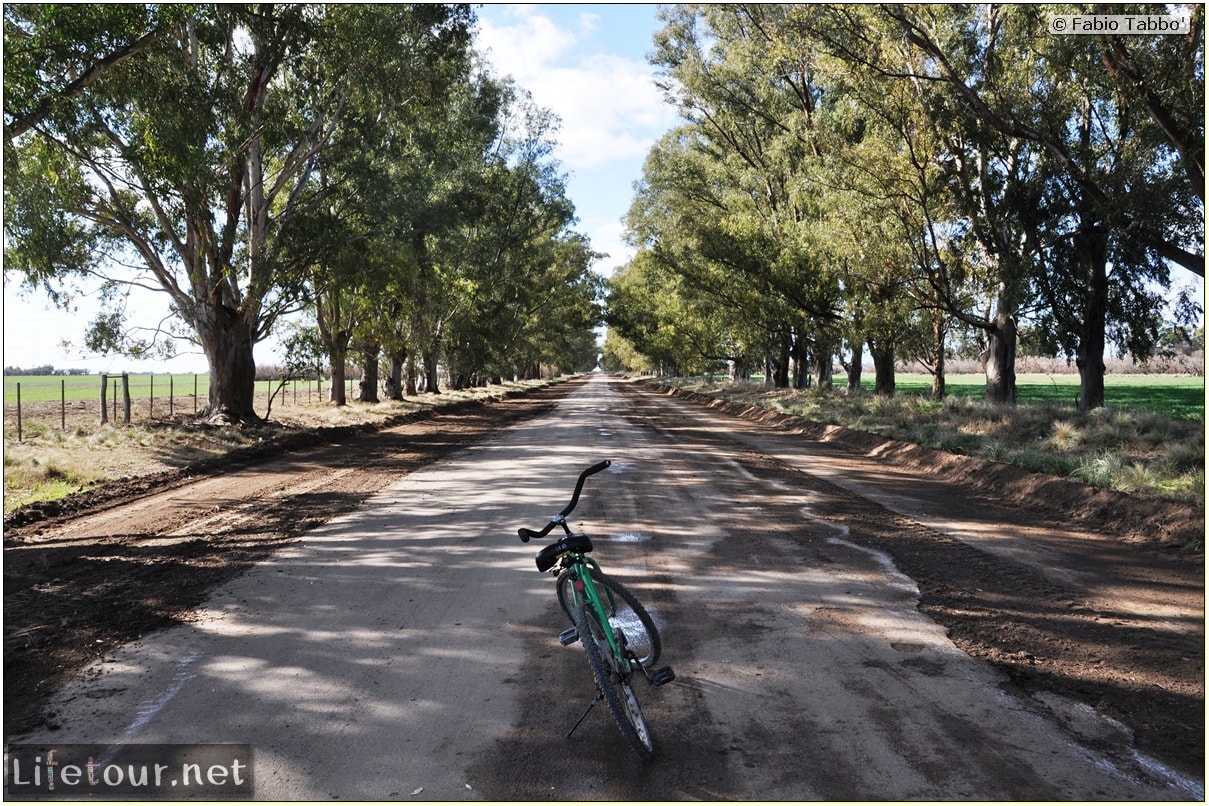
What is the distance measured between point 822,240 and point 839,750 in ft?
69.2

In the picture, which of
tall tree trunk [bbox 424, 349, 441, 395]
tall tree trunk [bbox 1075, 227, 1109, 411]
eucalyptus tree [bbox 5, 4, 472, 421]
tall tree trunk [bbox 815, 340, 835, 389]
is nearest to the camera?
eucalyptus tree [bbox 5, 4, 472, 421]

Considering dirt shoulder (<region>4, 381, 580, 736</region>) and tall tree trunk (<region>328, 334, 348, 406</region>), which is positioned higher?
tall tree trunk (<region>328, 334, 348, 406</region>)

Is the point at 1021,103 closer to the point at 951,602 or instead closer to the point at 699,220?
the point at 951,602

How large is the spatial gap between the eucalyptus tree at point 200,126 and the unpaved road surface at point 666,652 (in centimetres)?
554

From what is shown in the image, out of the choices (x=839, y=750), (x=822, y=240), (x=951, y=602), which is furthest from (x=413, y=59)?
(x=839, y=750)

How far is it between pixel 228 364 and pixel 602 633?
18718mm

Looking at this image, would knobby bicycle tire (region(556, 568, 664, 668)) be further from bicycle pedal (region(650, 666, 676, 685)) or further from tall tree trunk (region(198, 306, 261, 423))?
tall tree trunk (region(198, 306, 261, 423))

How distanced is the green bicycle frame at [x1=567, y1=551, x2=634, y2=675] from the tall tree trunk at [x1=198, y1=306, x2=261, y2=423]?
18131mm

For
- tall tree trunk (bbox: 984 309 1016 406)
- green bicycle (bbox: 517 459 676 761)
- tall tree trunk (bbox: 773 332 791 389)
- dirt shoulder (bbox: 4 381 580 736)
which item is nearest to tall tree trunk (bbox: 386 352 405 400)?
dirt shoulder (bbox: 4 381 580 736)

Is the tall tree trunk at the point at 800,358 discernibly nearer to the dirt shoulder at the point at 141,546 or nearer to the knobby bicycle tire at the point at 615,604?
the dirt shoulder at the point at 141,546

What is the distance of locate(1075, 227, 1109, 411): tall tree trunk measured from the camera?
1944cm

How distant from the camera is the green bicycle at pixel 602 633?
3.70 m

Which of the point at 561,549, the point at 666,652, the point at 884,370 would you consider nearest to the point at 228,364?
the point at 666,652

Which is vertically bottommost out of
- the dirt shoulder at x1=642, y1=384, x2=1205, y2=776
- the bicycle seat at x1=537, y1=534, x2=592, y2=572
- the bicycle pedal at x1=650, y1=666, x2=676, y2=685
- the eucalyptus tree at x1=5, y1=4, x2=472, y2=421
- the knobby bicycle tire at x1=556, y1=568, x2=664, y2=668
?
the dirt shoulder at x1=642, y1=384, x2=1205, y2=776
